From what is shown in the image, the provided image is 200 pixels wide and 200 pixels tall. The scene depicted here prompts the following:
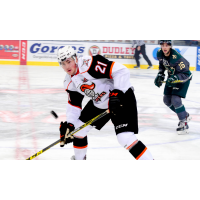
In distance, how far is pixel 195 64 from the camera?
40.4 ft

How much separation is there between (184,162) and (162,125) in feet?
4.65

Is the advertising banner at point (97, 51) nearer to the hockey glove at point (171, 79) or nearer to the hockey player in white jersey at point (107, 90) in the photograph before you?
the hockey glove at point (171, 79)

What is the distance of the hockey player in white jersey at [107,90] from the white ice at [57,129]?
24.1 inches

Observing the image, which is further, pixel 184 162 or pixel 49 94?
pixel 49 94

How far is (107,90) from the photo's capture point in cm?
278

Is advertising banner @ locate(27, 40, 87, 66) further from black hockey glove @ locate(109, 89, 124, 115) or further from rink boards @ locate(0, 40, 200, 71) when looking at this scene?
black hockey glove @ locate(109, 89, 124, 115)

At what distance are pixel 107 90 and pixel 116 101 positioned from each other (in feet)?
0.85

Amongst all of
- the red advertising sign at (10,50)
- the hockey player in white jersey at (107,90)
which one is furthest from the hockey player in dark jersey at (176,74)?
the red advertising sign at (10,50)

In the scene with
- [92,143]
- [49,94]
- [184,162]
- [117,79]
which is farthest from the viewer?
[49,94]

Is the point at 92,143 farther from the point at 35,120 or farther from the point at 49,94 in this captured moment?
the point at 49,94

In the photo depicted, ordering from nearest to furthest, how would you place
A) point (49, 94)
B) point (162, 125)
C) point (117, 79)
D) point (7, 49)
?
point (117, 79), point (162, 125), point (49, 94), point (7, 49)

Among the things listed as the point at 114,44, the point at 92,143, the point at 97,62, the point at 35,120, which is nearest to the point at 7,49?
the point at 114,44

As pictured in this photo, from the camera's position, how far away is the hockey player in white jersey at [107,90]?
2.61 m

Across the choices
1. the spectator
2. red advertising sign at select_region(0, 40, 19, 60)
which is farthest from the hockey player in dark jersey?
red advertising sign at select_region(0, 40, 19, 60)
